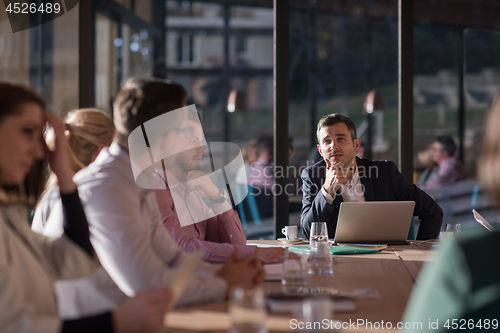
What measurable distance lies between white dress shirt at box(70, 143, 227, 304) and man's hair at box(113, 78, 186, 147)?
12 cm

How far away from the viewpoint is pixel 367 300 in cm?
142

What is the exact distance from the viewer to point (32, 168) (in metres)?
1.56

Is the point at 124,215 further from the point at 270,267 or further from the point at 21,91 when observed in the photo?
the point at 270,267

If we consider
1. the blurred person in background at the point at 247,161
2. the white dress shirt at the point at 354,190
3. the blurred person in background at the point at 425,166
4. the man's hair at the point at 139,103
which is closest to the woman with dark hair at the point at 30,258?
the man's hair at the point at 139,103

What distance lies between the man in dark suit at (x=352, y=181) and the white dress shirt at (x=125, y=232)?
1695 millimetres

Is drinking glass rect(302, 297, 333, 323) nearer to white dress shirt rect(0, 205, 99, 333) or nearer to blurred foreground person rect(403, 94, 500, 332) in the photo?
blurred foreground person rect(403, 94, 500, 332)

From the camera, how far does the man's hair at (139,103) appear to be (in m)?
1.54

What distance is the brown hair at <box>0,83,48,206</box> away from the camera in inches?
48.7

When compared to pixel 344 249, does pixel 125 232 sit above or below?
above

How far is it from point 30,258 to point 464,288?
0.99m

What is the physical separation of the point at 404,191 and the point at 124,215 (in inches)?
88.1

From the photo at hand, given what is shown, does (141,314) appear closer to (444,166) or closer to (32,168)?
(32,168)

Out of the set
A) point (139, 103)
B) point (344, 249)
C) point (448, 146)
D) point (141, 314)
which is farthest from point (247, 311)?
point (448, 146)

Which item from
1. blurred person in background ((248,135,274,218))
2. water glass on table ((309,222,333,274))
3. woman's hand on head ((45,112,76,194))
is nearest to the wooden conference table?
water glass on table ((309,222,333,274))
